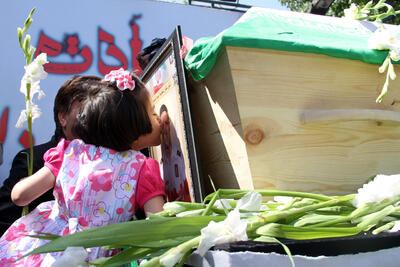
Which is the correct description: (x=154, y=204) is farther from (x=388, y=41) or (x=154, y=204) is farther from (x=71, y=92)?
(x=388, y=41)

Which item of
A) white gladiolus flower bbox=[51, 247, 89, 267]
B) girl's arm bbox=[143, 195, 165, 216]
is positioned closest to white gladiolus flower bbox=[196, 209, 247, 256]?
white gladiolus flower bbox=[51, 247, 89, 267]

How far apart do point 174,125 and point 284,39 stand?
38 centimetres

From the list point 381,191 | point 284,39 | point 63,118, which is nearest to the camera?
point 381,191

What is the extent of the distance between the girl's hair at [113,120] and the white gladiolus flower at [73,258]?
0.66m

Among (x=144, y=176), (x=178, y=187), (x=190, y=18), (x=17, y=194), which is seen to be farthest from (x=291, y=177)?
(x=190, y=18)

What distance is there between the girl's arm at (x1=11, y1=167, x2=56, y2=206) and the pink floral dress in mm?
22

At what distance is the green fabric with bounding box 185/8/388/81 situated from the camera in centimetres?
71

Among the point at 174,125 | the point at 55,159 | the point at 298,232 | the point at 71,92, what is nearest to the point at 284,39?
the point at 174,125

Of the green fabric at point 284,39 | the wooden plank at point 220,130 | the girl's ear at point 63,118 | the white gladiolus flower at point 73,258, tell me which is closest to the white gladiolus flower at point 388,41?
the green fabric at point 284,39

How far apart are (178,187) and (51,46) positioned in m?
2.14

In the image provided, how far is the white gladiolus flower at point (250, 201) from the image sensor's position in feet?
1.32

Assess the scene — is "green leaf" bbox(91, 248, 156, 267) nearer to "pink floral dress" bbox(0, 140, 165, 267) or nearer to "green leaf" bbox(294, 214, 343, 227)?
"green leaf" bbox(294, 214, 343, 227)

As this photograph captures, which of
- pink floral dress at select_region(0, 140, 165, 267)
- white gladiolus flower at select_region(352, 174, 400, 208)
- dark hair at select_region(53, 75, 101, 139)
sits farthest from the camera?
dark hair at select_region(53, 75, 101, 139)

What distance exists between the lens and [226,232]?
0.34 m
